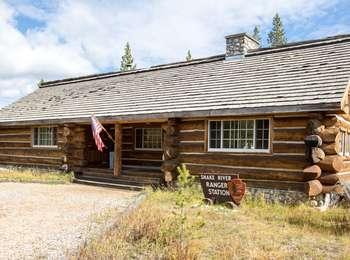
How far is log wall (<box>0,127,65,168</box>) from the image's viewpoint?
64.7 feet

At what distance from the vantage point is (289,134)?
486 inches

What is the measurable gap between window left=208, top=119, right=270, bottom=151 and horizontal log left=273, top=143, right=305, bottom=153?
0.38 meters

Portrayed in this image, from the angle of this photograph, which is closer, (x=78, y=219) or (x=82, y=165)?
(x=78, y=219)

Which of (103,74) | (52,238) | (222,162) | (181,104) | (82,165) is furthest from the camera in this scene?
(103,74)

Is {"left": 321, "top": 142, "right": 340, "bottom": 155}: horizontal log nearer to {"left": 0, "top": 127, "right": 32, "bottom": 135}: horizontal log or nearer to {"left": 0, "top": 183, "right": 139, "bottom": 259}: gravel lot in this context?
{"left": 0, "top": 183, "right": 139, "bottom": 259}: gravel lot

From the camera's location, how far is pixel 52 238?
24.7 ft

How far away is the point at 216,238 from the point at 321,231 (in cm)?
239

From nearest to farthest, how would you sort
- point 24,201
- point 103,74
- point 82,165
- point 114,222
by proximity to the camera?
point 114,222
point 24,201
point 82,165
point 103,74

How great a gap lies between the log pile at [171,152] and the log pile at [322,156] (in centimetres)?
482

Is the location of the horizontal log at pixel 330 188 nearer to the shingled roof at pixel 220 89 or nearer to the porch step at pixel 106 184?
the shingled roof at pixel 220 89

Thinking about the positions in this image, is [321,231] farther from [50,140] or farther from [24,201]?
[50,140]

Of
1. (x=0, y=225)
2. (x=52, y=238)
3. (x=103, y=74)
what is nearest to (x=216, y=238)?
(x=52, y=238)

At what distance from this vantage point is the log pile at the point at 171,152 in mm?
14891

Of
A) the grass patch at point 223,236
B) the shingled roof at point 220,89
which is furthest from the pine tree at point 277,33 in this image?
the grass patch at point 223,236
